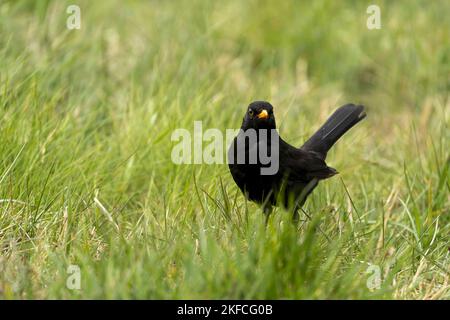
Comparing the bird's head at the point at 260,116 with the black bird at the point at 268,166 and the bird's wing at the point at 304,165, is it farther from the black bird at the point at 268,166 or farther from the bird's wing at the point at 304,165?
the bird's wing at the point at 304,165

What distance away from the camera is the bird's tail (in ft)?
16.5

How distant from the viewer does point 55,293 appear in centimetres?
329

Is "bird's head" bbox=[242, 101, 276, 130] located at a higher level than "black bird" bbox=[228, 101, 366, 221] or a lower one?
higher

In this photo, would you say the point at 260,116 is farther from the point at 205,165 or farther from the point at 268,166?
the point at 205,165

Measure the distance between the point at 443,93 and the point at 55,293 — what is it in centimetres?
460

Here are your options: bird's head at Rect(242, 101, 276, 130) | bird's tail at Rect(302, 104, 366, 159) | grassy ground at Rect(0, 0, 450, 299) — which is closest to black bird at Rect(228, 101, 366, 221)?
bird's head at Rect(242, 101, 276, 130)

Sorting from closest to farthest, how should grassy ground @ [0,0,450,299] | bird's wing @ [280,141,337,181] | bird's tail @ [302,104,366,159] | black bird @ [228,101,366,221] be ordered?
grassy ground @ [0,0,450,299] < black bird @ [228,101,366,221] < bird's wing @ [280,141,337,181] < bird's tail @ [302,104,366,159]

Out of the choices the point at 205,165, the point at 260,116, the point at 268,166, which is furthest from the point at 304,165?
the point at 205,165

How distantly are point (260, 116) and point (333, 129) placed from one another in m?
0.88

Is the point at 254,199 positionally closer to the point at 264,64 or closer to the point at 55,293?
the point at 55,293

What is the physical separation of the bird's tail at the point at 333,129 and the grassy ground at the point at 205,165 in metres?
0.26

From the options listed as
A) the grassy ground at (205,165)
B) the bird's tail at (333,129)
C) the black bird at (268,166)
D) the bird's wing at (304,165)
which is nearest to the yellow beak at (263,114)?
the black bird at (268,166)

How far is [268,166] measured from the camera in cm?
438

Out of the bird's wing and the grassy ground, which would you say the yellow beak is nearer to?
the bird's wing
